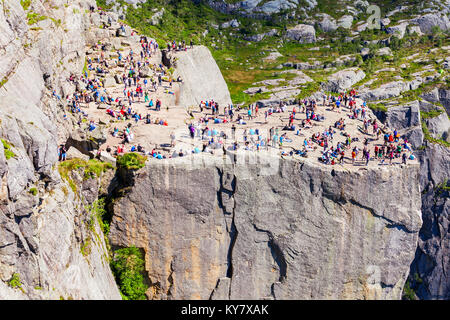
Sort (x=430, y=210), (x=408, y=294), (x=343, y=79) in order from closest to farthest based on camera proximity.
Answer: (x=408, y=294) < (x=430, y=210) < (x=343, y=79)

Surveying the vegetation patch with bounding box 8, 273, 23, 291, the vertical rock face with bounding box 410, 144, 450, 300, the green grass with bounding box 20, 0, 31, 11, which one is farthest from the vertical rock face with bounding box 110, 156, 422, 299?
the vertical rock face with bounding box 410, 144, 450, 300

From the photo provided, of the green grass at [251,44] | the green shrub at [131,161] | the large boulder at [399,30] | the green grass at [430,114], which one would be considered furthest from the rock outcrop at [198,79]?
the large boulder at [399,30]

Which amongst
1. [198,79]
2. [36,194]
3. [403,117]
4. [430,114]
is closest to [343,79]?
[403,117]

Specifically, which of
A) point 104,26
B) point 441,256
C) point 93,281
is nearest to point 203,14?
point 104,26

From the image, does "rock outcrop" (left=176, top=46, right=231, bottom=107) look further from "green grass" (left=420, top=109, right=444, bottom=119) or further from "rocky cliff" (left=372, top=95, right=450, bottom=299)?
"green grass" (left=420, top=109, right=444, bottom=119)

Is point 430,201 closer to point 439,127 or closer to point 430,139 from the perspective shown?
point 430,139

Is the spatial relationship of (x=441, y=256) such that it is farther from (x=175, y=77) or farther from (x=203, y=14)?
(x=203, y=14)
